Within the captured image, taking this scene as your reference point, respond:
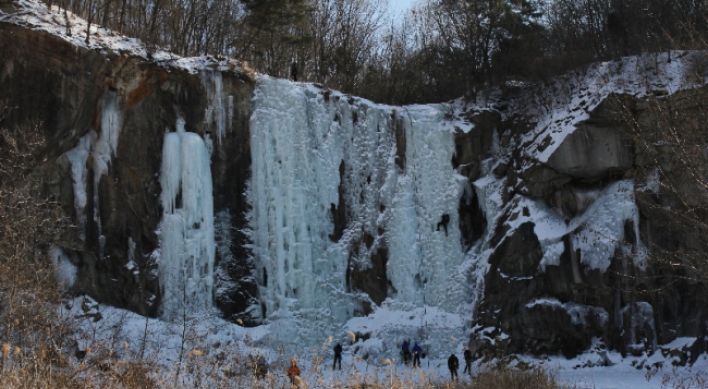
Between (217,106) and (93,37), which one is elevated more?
(93,37)

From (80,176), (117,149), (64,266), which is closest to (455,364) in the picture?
(64,266)

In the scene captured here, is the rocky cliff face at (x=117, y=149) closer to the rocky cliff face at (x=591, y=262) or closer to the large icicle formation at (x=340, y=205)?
the large icicle formation at (x=340, y=205)

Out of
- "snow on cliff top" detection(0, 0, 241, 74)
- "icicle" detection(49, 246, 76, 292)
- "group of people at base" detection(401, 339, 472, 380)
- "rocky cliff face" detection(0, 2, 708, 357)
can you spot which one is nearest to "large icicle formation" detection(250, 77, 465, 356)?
"rocky cliff face" detection(0, 2, 708, 357)

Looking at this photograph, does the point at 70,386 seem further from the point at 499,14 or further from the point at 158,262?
the point at 499,14

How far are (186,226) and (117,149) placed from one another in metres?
2.77

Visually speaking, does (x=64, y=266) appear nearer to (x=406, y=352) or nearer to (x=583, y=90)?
(x=406, y=352)

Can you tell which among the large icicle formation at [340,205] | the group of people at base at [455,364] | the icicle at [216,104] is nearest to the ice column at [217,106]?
the icicle at [216,104]

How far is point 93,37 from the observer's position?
18.5 metres

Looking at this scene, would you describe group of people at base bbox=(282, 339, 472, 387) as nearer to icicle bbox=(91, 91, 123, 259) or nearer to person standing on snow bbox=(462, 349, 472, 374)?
person standing on snow bbox=(462, 349, 472, 374)

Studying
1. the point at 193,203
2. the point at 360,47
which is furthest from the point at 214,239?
the point at 360,47

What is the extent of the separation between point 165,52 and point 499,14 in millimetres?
11620

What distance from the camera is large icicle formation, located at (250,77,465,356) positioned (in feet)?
64.0

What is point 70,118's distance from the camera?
58.7 ft

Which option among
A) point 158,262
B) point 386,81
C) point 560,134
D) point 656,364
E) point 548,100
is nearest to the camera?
point 656,364
